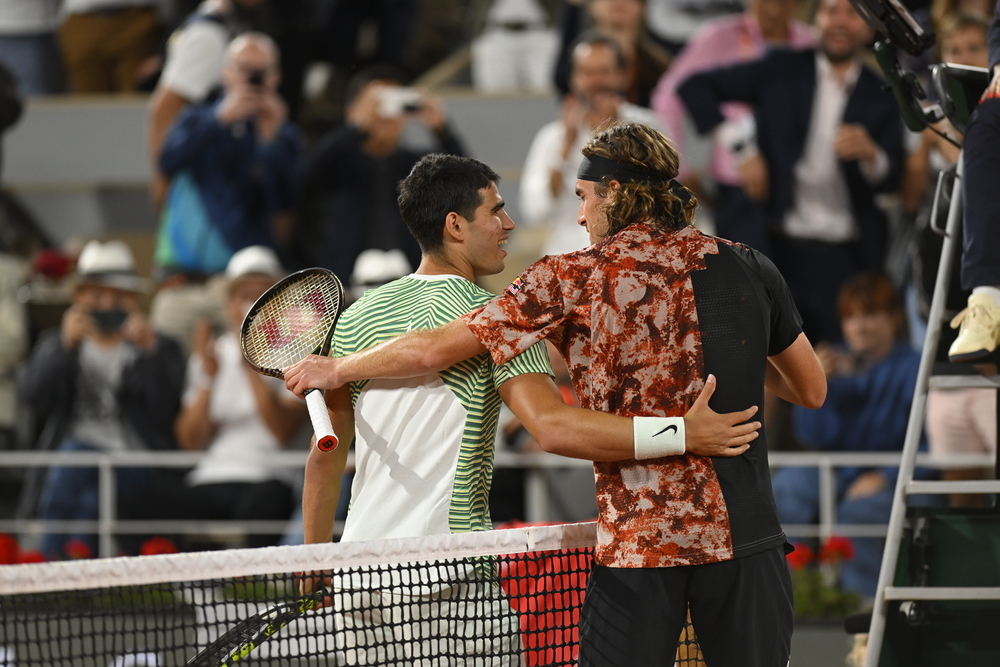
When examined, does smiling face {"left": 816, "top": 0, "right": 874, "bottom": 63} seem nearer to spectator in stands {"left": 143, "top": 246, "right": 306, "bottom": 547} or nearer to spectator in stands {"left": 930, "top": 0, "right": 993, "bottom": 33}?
spectator in stands {"left": 930, "top": 0, "right": 993, "bottom": 33}

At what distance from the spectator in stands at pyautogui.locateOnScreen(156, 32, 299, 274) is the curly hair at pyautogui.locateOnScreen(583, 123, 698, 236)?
561 centimetres

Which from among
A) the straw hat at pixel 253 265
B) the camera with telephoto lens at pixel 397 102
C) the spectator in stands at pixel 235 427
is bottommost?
the spectator in stands at pixel 235 427

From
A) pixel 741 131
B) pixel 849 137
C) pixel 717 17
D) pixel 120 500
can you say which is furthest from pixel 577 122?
pixel 120 500

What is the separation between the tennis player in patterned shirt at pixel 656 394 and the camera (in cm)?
288

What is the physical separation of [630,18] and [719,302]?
19.5ft

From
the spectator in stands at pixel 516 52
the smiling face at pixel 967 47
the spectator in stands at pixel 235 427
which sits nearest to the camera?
the smiling face at pixel 967 47

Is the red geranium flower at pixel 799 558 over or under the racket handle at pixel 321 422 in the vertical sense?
under

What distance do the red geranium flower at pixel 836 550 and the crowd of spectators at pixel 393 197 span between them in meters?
0.28

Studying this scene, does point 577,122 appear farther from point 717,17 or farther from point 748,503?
point 748,503

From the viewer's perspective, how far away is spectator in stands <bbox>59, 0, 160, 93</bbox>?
10.4 m

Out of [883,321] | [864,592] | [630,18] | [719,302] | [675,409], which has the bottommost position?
[864,592]

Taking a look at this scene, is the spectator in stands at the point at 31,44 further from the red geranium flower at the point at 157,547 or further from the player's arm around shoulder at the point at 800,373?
the player's arm around shoulder at the point at 800,373

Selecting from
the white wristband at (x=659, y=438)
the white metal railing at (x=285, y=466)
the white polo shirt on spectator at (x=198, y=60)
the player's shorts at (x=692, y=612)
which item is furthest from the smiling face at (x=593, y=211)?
the white polo shirt on spectator at (x=198, y=60)

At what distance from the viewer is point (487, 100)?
10203mm
